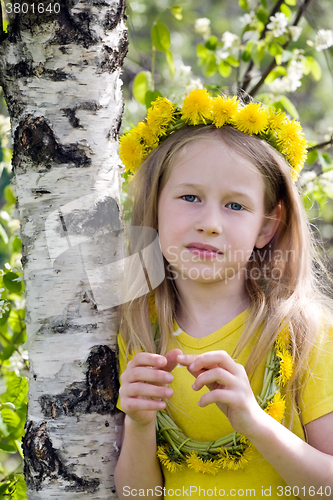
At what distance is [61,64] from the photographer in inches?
45.6

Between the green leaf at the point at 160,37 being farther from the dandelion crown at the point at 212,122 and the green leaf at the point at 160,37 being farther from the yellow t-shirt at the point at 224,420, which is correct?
the yellow t-shirt at the point at 224,420

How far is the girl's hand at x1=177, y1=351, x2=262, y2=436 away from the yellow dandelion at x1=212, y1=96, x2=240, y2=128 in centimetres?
69

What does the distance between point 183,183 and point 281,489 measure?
0.87m

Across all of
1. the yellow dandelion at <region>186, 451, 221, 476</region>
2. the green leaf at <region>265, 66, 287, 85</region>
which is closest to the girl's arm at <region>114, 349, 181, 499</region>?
the yellow dandelion at <region>186, 451, 221, 476</region>

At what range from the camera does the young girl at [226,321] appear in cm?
108

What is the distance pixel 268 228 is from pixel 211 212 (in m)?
0.29

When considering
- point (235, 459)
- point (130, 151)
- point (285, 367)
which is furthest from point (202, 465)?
point (130, 151)

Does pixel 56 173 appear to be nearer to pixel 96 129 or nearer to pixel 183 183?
pixel 96 129

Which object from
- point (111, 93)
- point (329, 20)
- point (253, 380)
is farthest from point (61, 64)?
point (329, 20)

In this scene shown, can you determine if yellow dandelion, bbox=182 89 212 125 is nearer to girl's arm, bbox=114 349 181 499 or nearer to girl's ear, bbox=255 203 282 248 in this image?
girl's ear, bbox=255 203 282 248

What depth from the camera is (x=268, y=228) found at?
1.42 m

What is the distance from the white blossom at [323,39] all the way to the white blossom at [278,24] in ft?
0.54

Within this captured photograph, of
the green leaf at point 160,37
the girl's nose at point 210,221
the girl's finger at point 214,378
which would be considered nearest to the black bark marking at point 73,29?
the girl's nose at point 210,221

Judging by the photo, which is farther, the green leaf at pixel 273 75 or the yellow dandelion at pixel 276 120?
the green leaf at pixel 273 75
